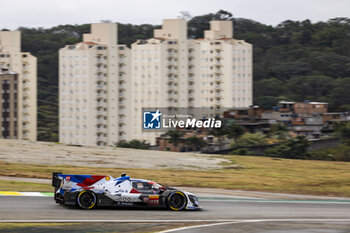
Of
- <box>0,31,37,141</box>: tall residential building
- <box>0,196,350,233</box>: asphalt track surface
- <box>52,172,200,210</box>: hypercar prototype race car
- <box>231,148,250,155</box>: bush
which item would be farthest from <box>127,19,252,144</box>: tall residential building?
<box>52,172,200,210</box>: hypercar prototype race car

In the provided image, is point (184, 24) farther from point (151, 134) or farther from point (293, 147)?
point (293, 147)

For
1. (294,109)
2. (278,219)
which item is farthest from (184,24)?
(278,219)

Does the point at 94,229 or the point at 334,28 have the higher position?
the point at 334,28

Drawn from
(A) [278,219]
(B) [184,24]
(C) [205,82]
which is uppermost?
(B) [184,24]

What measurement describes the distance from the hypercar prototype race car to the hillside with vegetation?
95059mm

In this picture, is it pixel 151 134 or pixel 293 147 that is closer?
pixel 293 147

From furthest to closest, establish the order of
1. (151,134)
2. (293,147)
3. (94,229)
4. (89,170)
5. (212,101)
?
(212,101) < (151,134) < (293,147) < (89,170) < (94,229)

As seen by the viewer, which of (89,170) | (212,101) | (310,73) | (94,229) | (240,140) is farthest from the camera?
(310,73)

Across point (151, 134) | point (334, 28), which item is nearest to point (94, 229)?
point (151, 134)

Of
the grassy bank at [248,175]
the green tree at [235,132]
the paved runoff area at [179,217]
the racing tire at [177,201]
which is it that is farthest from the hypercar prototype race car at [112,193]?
the green tree at [235,132]

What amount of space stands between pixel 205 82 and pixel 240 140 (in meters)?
41.3

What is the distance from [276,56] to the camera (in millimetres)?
161750

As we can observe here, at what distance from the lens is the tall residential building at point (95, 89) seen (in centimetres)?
10769

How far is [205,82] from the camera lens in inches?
4823
